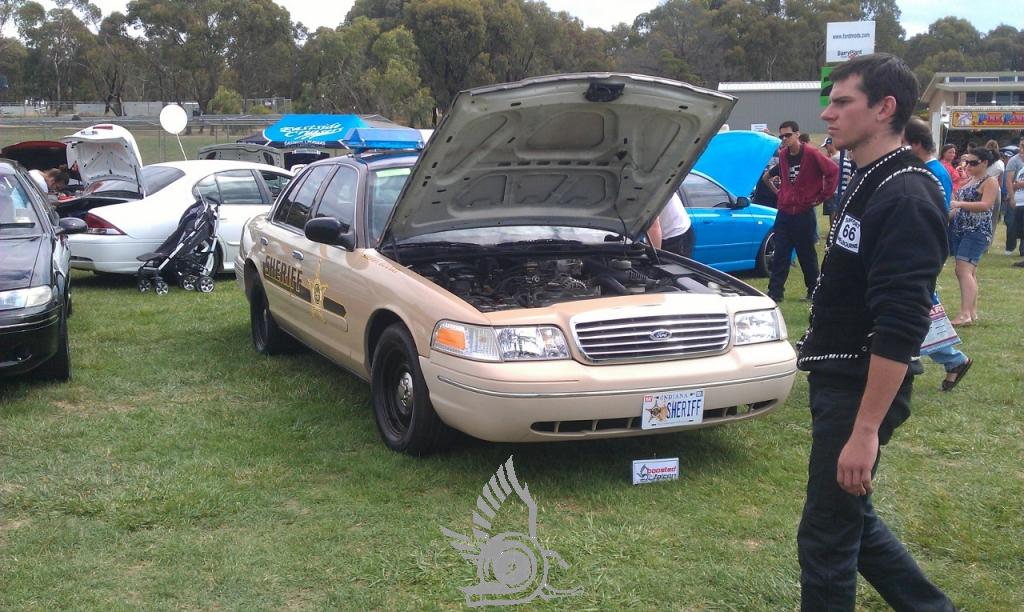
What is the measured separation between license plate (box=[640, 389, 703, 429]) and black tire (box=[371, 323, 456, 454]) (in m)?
1.01

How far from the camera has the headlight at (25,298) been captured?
5711mm

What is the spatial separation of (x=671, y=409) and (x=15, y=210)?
5095 mm

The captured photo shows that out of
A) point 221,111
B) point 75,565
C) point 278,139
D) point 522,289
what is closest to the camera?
point 75,565

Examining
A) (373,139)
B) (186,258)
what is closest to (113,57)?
(373,139)

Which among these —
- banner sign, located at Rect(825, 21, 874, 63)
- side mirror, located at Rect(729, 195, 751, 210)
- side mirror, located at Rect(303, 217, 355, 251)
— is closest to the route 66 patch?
side mirror, located at Rect(303, 217, 355, 251)

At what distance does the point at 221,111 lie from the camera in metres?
48.6

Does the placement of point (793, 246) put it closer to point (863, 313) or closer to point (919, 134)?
point (919, 134)

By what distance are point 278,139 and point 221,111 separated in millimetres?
26177

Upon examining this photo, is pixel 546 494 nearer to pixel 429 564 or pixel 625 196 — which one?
pixel 429 564

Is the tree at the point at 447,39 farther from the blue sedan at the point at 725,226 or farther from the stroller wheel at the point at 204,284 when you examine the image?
the stroller wheel at the point at 204,284

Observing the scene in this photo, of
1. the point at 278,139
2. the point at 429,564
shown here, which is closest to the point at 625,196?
the point at 429,564

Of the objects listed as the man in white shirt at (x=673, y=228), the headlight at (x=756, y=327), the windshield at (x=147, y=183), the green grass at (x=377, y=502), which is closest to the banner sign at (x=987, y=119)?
the windshield at (x=147, y=183)

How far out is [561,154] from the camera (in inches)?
205

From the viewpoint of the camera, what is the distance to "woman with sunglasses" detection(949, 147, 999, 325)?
8.35m
